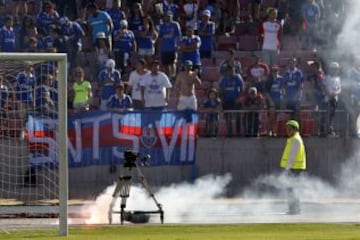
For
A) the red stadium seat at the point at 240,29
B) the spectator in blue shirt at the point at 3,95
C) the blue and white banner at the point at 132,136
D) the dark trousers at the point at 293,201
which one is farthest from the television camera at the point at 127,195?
the red stadium seat at the point at 240,29

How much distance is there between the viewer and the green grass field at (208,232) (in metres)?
19.1

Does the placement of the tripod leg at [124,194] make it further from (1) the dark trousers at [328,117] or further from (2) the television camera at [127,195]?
(1) the dark trousers at [328,117]

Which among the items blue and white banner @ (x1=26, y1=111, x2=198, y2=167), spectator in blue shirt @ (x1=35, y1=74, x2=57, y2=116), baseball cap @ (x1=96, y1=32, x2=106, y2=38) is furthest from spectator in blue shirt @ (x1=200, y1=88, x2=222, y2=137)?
spectator in blue shirt @ (x1=35, y1=74, x2=57, y2=116)

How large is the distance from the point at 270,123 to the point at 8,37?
632 cm

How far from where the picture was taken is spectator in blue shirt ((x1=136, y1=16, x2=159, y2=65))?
30.8 m

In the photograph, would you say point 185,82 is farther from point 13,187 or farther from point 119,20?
point 13,187

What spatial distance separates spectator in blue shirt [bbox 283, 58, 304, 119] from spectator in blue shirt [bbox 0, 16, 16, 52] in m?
6.25

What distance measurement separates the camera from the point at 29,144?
2547cm

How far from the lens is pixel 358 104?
29.4 m

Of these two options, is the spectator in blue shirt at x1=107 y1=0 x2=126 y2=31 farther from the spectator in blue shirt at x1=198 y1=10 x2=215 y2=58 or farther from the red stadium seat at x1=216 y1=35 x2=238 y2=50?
the red stadium seat at x1=216 y1=35 x2=238 y2=50

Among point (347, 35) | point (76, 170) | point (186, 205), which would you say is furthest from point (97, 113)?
point (347, 35)

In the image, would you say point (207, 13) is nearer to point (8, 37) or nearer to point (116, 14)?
point (116, 14)

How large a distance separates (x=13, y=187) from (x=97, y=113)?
4.17 meters

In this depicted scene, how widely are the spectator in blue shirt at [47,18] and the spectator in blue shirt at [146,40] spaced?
6.56 feet
